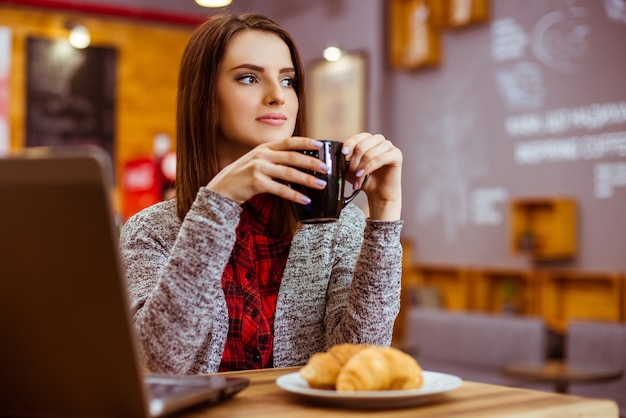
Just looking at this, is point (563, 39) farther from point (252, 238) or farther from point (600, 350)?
point (252, 238)

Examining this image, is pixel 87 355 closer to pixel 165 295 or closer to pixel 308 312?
pixel 165 295

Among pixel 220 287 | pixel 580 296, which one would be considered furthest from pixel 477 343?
pixel 220 287

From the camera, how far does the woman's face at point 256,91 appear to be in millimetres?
1646

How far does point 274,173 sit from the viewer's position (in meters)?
1.24

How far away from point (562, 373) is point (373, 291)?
2.91 metres

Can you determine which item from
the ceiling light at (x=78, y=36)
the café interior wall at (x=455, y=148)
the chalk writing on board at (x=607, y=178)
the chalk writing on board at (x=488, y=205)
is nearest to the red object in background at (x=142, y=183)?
the ceiling light at (x=78, y=36)

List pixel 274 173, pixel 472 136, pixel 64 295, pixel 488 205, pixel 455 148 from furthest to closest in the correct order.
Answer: pixel 455 148
pixel 472 136
pixel 488 205
pixel 274 173
pixel 64 295

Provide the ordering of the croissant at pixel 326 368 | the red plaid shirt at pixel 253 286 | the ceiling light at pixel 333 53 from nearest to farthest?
the croissant at pixel 326 368, the red plaid shirt at pixel 253 286, the ceiling light at pixel 333 53

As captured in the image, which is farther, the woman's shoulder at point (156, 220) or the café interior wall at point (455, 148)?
the café interior wall at point (455, 148)

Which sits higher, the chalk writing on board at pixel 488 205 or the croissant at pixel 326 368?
the chalk writing on board at pixel 488 205

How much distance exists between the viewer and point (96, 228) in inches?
28.6

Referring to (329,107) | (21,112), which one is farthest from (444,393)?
(21,112)

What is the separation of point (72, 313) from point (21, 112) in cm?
855

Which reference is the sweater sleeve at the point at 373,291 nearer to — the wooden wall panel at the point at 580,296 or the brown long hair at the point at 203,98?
the brown long hair at the point at 203,98
